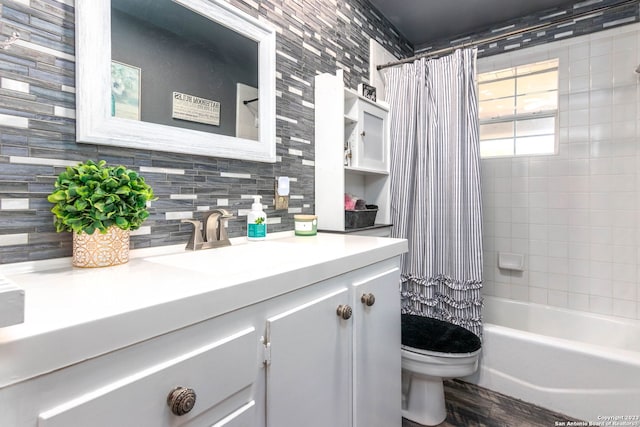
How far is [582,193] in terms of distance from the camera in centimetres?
230

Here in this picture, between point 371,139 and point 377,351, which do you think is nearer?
point 377,351

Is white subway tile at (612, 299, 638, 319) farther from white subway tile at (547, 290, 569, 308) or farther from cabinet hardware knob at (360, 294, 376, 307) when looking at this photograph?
cabinet hardware knob at (360, 294, 376, 307)

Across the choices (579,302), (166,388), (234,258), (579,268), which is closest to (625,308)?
(579,302)

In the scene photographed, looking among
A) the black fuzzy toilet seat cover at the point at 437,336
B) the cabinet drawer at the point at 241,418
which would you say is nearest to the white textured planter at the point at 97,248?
the cabinet drawer at the point at 241,418

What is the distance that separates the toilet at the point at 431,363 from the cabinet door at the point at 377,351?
33cm

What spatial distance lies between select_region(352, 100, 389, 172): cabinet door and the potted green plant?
119cm

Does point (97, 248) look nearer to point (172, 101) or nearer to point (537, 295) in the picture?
point (172, 101)

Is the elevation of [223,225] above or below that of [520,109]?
below

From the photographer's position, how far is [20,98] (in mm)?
777

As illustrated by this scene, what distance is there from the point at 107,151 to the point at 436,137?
1.74 meters

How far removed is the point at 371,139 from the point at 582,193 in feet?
5.31

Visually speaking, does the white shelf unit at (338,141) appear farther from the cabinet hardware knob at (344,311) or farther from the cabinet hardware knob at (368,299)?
the cabinet hardware knob at (344,311)

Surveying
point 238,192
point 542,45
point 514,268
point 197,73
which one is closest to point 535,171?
point 514,268

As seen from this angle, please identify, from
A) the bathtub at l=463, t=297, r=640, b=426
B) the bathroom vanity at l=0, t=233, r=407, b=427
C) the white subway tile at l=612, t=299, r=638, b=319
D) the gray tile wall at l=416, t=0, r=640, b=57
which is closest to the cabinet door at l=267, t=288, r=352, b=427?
the bathroom vanity at l=0, t=233, r=407, b=427
